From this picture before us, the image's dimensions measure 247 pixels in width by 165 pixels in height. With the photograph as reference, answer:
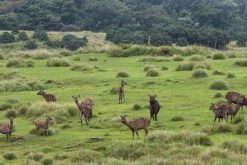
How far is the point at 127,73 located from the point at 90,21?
7734cm

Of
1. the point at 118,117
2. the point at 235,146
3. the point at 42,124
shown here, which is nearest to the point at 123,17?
the point at 118,117

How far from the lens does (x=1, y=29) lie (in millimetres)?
114312

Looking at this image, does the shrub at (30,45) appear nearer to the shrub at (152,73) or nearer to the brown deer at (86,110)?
the shrub at (152,73)

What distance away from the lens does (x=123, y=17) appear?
388 feet

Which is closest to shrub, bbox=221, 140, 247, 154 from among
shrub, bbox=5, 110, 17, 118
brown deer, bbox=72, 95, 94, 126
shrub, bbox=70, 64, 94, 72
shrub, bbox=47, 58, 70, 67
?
brown deer, bbox=72, 95, 94, 126

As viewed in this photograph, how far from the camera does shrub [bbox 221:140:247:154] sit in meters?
20.4

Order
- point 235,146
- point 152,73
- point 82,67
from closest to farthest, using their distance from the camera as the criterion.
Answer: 1. point 235,146
2. point 152,73
3. point 82,67

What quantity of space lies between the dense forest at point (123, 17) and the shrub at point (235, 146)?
252 ft

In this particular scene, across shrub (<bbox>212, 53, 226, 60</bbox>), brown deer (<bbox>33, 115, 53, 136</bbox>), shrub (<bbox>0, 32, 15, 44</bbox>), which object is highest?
shrub (<bbox>0, 32, 15, 44</bbox>)

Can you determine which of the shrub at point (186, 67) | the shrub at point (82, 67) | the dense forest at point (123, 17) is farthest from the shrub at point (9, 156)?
the dense forest at point (123, 17)

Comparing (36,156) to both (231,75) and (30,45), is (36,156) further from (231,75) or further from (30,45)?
(30,45)

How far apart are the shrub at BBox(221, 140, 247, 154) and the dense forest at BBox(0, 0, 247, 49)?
7691 centimetres

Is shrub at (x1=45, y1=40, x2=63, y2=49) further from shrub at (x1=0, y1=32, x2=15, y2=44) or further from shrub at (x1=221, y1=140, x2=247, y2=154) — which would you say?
shrub at (x1=221, y1=140, x2=247, y2=154)

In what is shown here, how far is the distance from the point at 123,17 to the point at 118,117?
299ft
